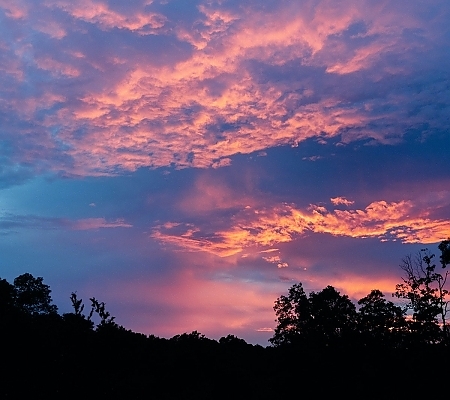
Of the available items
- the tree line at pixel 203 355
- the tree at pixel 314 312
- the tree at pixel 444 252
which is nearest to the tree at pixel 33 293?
the tree line at pixel 203 355

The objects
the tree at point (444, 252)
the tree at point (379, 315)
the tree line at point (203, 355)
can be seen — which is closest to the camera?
the tree line at point (203, 355)

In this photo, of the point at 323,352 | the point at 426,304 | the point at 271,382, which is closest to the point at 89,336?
the point at 271,382

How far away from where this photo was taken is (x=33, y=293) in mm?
70375

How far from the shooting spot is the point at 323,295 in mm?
72125

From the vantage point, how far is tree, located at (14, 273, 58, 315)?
227 feet

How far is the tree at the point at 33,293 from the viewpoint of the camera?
69250mm

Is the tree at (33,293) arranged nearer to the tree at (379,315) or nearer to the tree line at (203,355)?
the tree line at (203,355)

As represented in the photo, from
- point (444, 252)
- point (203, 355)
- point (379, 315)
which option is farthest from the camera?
point (379, 315)

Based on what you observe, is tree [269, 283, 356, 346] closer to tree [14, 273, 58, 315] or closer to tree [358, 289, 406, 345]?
tree [358, 289, 406, 345]

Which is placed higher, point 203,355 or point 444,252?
point 444,252

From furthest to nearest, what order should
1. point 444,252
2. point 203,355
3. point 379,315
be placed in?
point 379,315, point 444,252, point 203,355

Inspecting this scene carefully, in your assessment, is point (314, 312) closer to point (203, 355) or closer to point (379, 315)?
point (379, 315)

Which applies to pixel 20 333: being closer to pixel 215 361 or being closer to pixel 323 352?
pixel 323 352

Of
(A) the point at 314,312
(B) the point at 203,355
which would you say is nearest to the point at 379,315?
(A) the point at 314,312
